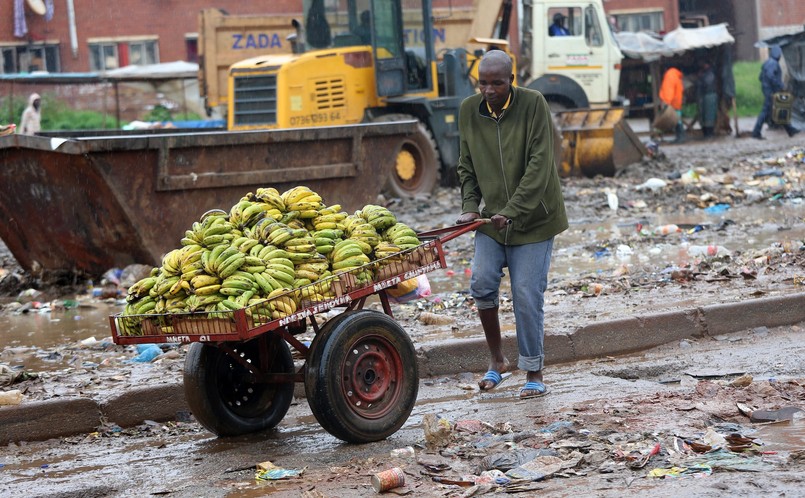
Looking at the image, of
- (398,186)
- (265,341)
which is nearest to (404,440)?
(265,341)

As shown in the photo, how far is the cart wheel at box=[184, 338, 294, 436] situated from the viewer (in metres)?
5.15

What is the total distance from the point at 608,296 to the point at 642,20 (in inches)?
1229

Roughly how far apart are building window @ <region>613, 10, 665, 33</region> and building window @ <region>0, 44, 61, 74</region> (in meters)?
19.5

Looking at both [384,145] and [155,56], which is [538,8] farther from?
[155,56]

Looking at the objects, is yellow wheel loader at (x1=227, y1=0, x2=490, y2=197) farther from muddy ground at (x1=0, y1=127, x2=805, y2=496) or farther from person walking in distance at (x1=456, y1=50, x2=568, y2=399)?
person walking in distance at (x1=456, y1=50, x2=568, y2=399)

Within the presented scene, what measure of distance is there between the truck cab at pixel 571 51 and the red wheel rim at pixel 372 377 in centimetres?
1569

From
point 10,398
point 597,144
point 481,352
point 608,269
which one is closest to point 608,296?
point 608,269

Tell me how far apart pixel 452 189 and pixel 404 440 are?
11690 millimetres

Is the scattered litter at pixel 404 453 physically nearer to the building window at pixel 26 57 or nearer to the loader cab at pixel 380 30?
the loader cab at pixel 380 30

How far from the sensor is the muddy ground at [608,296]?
4410 mm

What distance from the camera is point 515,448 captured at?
14.8 feet

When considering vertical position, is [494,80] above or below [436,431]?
above

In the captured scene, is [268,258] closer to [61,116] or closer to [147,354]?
[147,354]

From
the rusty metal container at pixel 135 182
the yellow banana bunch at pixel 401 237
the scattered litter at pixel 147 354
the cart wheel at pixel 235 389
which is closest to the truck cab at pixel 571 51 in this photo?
the rusty metal container at pixel 135 182
